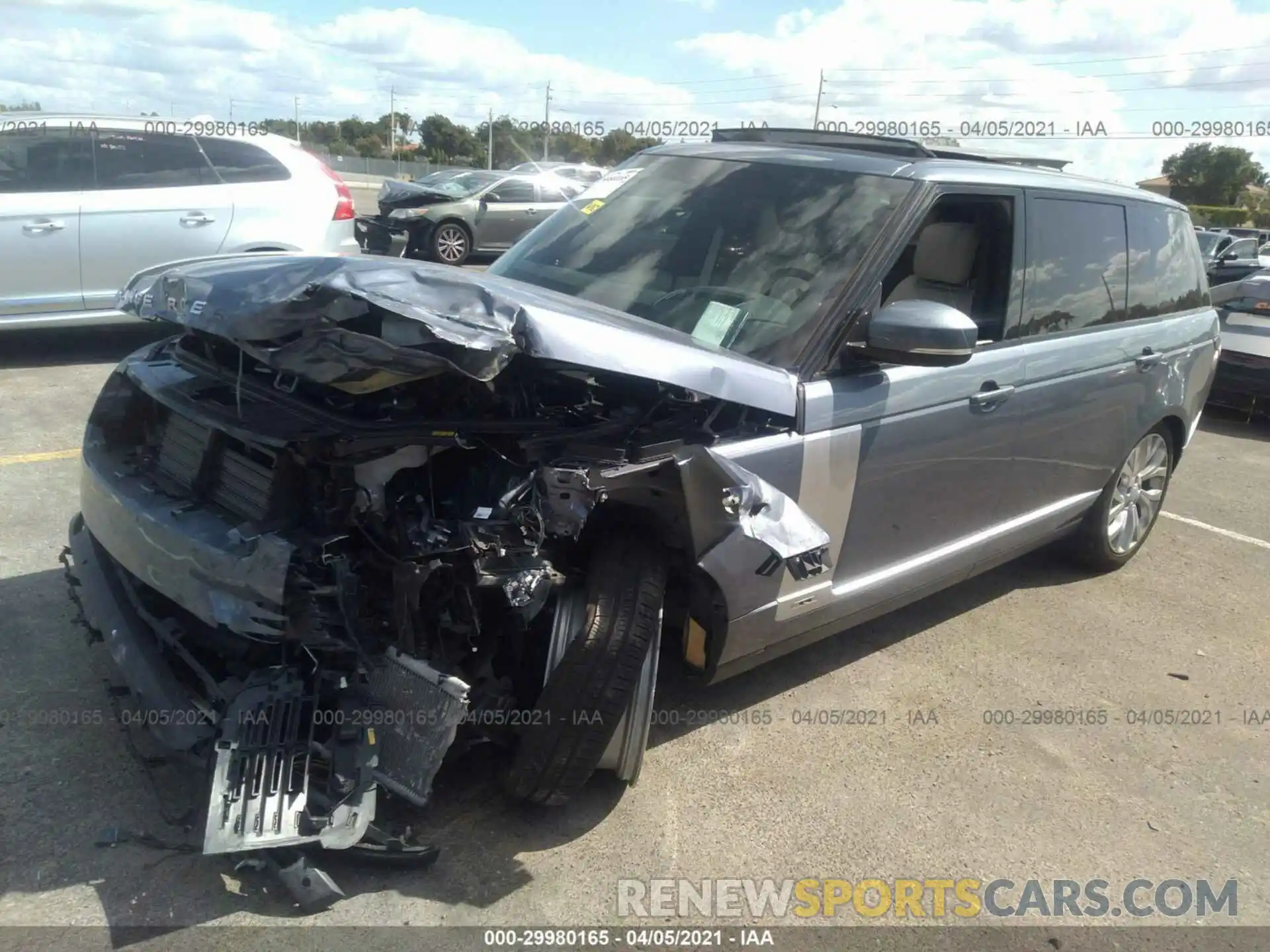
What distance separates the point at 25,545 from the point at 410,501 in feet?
8.33

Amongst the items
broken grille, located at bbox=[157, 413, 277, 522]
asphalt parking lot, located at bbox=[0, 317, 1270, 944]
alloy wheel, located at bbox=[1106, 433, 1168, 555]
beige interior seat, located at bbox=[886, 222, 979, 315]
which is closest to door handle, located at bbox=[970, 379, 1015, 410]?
beige interior seat, located at bbox=[886, 222, 979, 315]

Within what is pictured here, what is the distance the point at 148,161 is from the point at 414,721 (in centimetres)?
649

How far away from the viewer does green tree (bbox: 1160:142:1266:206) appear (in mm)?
50125

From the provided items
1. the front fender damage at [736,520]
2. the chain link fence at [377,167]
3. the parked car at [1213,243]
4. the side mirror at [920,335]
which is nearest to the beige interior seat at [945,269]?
the side mirror at [920,335]

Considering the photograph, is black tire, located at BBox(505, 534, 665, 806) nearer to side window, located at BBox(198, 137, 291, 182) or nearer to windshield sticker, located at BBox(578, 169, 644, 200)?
windshield sticker, located at BBox(578, 169, 644, 200)

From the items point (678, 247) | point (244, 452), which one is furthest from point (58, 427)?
point (678, 247)

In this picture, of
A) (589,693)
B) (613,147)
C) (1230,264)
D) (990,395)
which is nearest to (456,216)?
(1230,264)

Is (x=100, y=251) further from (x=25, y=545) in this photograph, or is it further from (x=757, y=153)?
(x=757, y=153)

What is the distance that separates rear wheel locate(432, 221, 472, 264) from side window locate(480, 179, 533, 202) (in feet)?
2.86

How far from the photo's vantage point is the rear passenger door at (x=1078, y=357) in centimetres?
402

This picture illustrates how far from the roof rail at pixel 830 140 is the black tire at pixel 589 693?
7.15 ft

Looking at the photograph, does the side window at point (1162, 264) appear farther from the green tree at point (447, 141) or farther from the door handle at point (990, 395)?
the green tree at point (447, 141)

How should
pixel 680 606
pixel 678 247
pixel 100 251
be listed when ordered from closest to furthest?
1. pixel 680 606
2. pixel 678 247
3. pixel 100 251

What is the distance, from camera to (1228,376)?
29.7ft
